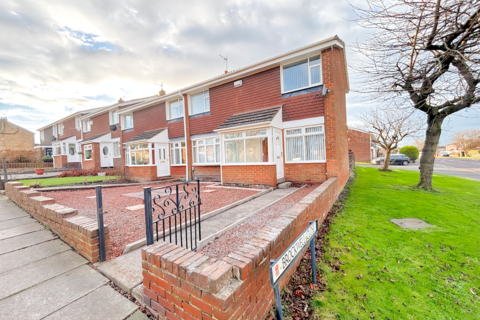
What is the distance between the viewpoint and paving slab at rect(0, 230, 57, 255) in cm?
326

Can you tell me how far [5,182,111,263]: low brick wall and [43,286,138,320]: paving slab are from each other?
2.66 ft

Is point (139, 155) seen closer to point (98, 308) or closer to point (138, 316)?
point (98, 308)

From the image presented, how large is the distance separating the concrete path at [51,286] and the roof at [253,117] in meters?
7.16

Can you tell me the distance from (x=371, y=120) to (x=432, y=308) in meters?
19.5

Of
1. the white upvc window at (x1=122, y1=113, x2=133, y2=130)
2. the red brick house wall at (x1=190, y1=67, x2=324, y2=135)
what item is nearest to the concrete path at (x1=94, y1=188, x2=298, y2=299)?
the red brick house wall at (x1=190, y1=67, x2=324, y2=135)

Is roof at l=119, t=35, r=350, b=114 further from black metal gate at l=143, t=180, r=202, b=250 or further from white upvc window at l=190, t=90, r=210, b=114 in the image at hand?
black metal gate at l=143, t=180, r=202, b=250

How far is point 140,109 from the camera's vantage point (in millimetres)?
15328

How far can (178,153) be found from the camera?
13523mm

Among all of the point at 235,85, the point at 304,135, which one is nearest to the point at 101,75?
the point at 235,85

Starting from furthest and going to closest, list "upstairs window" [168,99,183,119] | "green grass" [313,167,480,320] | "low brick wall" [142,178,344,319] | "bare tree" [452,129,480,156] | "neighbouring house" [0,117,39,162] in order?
"bare tree" [452,129,480,156], "neighbouring house" [0,117,39,162], "upstairs window" [168,99,183,119], "green grass" [313,167,480,320], "low brick wall" [142,178,344,319]

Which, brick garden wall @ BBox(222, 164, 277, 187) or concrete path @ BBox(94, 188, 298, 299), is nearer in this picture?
concrete path @ BBox(94, 188, 298, 299)

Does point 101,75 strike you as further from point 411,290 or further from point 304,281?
point 411,290

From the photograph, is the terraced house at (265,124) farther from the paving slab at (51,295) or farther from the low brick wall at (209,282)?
the paving slab at (51,295)

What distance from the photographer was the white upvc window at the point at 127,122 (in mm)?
16359
